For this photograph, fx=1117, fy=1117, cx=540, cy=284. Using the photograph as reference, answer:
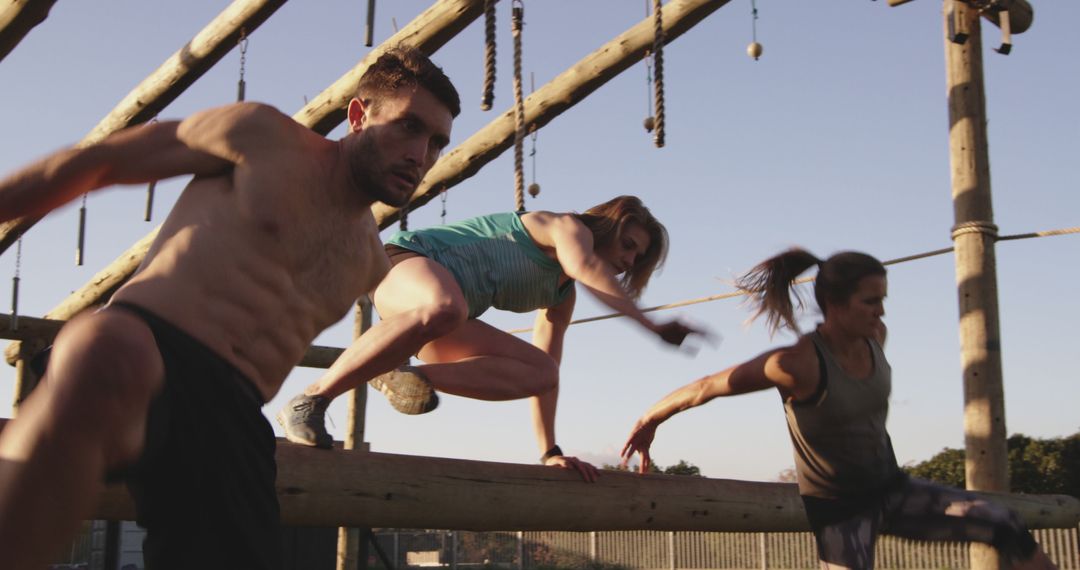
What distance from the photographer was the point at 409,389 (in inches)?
148

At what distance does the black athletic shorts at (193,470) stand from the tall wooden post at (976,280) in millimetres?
5158

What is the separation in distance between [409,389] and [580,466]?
2.62 ft

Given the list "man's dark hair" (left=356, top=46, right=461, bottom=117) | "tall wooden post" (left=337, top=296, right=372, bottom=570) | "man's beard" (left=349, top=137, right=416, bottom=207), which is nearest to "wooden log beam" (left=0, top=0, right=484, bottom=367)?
"tall wooden post" (left=337, top=296, right=372, bottom=570)

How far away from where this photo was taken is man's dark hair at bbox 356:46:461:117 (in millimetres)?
2578

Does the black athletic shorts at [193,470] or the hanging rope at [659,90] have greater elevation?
the hanging rope at [659,90]

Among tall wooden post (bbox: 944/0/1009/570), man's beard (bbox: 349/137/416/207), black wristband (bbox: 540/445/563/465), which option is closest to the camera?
man's beard (bbox: 349/137/416/207)

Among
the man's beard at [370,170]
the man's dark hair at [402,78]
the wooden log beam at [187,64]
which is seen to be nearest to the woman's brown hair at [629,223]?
the man's dark hair at [402,78]

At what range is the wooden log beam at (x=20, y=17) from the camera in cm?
654

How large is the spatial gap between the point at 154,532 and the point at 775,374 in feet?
8.29

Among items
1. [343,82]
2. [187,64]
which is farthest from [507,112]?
[187,64]

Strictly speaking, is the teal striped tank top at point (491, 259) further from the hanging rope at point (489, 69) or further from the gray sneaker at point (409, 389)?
the hanging rope at point (489, 69)

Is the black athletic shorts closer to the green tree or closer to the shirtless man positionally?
the shirtless man

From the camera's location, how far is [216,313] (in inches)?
82.0

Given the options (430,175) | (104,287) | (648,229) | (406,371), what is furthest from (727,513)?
(104,287)
